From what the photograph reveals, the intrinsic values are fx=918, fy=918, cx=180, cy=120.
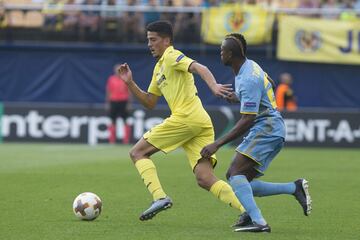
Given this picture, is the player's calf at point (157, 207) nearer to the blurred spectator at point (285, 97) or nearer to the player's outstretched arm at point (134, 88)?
the player's outstretched arm at point (134, 88)

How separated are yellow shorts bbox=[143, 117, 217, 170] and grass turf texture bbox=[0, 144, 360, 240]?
2.53ft

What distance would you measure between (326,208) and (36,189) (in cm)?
436

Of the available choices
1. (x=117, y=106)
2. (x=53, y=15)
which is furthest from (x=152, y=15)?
(x=117, y=106)

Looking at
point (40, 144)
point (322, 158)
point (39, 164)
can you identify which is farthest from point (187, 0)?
point (39, 164)

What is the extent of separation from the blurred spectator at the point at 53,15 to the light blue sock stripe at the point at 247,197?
21.4 m

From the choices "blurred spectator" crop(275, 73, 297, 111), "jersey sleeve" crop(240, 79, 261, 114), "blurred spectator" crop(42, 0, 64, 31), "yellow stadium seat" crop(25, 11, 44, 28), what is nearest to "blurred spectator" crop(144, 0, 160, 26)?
"blurred spectator" crop(42, 0, 64, 31)

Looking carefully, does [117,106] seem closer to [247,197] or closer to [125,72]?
[125,72]

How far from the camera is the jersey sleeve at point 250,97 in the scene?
347 inches

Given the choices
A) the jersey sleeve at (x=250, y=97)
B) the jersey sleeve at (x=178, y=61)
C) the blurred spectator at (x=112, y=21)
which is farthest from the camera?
the blurred spectator at (x=112, y=21)

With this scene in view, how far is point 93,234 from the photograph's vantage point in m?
8.85

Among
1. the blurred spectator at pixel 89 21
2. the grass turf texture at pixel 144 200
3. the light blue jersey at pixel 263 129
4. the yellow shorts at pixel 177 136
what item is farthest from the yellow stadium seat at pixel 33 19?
the light blue jersey at pixel 263 129

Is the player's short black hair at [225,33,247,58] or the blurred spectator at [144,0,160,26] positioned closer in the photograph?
the player's short black hair at [225,33,247,58]

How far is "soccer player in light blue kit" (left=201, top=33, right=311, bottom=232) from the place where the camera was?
8836 mm

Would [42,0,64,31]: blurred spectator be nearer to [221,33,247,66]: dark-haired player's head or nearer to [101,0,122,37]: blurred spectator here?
[101,0,122,37]: blurred spectator
